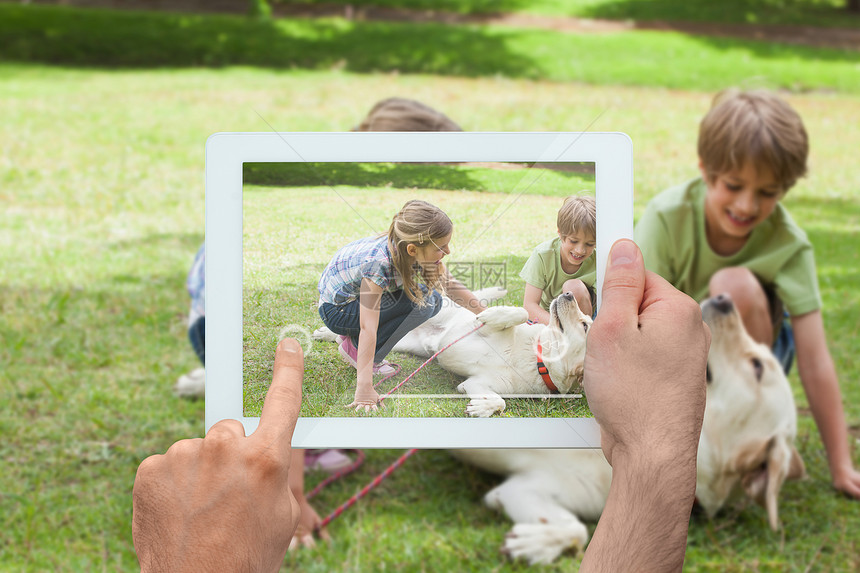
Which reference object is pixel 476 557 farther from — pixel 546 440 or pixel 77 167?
pixel 77 167

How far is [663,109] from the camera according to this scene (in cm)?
739

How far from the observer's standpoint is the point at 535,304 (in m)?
Result: 1.10

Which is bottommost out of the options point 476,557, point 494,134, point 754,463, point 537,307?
point 476,557

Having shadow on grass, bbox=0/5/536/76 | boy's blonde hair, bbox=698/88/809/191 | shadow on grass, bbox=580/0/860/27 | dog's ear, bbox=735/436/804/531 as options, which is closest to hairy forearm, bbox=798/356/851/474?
dog's ear, bbox=735/436/804/531

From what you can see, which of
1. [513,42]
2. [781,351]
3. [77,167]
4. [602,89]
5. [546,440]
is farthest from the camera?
[513,42]

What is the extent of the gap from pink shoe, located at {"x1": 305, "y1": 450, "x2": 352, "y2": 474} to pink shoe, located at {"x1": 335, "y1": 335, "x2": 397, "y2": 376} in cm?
117

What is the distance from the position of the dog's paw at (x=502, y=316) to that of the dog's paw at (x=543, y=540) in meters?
0.91

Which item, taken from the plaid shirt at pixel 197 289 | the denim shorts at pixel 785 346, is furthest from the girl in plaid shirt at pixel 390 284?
the denim shorts at pixel 785 346

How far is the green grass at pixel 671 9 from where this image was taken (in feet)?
43.8

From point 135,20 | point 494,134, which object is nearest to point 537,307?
point 494,134

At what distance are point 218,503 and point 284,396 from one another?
0.16m

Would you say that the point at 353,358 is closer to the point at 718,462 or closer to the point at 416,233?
the point at 416,233

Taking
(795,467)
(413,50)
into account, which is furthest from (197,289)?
(413,50)

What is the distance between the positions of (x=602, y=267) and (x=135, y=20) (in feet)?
41.7
